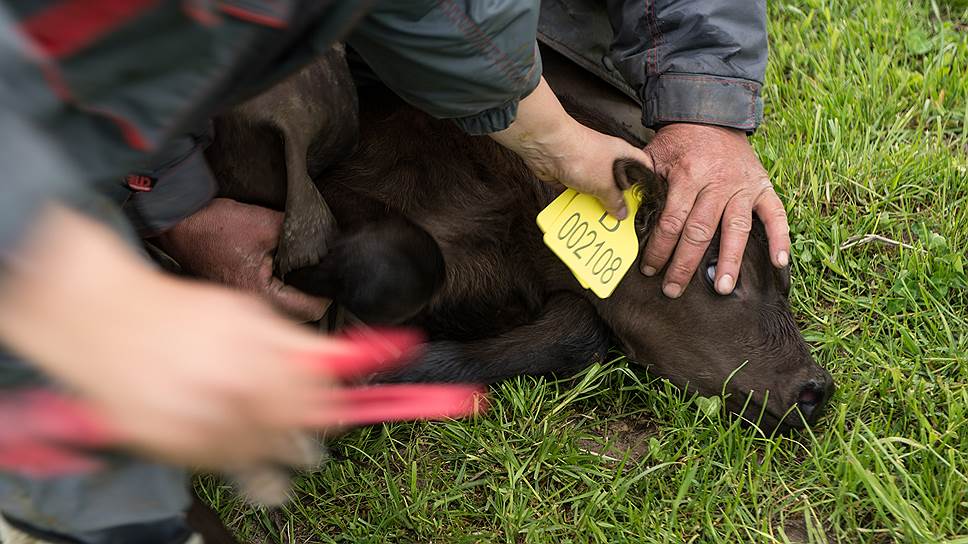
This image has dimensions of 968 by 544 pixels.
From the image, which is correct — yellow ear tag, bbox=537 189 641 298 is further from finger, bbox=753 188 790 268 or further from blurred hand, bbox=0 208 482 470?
blurred hand, bbox=0 208 482 470

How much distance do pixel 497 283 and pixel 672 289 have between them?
55cm

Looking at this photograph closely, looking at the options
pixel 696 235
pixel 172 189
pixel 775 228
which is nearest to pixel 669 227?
pixel 696 235

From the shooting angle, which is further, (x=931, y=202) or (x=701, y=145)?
(x=931, y=202)

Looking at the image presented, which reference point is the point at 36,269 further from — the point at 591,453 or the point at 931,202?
the point at 931,202

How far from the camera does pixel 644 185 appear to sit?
8.34ft

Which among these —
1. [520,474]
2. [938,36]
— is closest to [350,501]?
[520,474]

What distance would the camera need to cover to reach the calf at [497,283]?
2.51 metres

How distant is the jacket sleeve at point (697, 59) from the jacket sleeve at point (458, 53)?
0.88 m

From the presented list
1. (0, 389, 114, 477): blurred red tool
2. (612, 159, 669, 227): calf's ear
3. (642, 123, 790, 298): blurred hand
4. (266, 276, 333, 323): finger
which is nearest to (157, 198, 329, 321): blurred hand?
(266, 276, 333, 323): finger

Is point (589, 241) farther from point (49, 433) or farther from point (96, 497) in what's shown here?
point (49, 433)

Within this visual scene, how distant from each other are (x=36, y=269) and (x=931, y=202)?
297 cm

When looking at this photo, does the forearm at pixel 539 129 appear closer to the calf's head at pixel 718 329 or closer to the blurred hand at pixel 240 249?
the calf's head at pixel 718 329

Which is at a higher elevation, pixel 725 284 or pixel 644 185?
pixel 644 185

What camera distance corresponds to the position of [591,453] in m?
2.46
